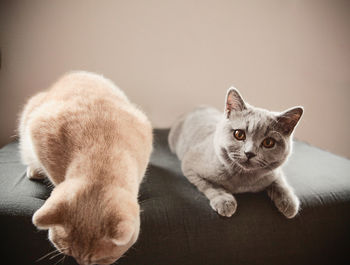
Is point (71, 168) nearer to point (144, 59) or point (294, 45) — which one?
point (144, 59)

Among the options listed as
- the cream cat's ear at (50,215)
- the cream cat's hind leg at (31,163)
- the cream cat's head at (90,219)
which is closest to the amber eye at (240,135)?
the cream cat's head at (90,219)

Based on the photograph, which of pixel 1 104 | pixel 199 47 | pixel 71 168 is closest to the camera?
pixel 71 168

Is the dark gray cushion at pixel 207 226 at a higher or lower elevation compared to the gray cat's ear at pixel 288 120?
lower

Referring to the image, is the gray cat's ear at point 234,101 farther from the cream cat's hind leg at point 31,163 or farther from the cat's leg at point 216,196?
the cream cat's hind leg at point 31,163

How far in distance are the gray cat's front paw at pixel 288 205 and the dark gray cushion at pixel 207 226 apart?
27mm

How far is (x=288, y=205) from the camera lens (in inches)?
37.7

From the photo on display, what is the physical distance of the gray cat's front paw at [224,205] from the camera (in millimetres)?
906

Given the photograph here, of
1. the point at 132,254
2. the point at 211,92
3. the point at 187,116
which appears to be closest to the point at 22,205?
the point at 132,254

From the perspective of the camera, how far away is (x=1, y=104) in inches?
63.5

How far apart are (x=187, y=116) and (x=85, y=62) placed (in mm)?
799

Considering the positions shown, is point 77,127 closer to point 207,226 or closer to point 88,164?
point 88,164

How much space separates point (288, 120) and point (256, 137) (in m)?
0.16

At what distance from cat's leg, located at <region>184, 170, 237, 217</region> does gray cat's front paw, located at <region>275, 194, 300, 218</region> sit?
19 centimetres

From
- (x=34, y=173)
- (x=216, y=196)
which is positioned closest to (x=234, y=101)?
(x=216, y=196)
